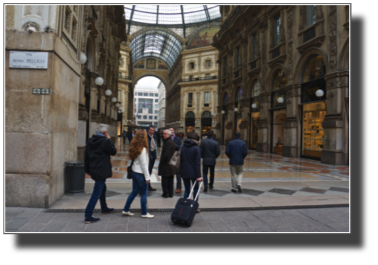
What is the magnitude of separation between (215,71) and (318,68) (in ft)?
122

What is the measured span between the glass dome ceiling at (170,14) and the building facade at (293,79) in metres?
29.1

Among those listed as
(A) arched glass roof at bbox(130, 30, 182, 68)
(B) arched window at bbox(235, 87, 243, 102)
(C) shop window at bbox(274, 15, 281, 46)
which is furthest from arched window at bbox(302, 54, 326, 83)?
(A) arched glass roof at bbox(130, 30, 182, 68)

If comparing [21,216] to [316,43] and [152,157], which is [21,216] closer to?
[152,157]

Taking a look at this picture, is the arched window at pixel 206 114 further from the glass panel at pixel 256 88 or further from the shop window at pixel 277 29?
the shop window at pixel 277 29

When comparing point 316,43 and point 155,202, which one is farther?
point 316,43

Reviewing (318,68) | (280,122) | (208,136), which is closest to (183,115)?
(280,122)

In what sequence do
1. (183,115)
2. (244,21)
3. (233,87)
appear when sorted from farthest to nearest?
(183,115), (233,87), (244,21)

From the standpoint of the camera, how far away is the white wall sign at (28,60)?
5.40 m

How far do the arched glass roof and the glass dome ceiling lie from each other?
2980mm

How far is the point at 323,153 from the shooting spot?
47.8 feet

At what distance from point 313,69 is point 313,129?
11.9 feet

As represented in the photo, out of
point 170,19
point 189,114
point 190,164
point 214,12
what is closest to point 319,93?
point 190,164

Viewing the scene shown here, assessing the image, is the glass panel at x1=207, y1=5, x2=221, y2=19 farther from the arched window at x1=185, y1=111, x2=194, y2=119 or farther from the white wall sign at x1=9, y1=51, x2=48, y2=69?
the white wall sign at x1=9, y1=51, x2=48, y2=69

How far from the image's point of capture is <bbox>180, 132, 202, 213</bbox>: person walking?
547 cm
